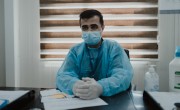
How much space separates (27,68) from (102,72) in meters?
0.98

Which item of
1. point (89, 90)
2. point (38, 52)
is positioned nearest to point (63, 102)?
point (89, 90)

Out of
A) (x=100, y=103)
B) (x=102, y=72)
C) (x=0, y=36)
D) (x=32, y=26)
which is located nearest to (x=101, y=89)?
(x=100, y=103)

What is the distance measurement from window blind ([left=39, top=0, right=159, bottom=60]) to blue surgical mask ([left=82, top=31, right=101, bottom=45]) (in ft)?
1.82

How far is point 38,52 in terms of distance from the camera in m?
2.09

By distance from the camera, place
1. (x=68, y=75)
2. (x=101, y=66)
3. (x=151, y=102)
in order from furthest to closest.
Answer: (x=101, y=66) → (x=68, y=75) → (x=151, y=102)

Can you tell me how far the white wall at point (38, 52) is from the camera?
196 centimetres

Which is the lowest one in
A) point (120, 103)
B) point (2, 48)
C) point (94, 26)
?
point (120, 103)

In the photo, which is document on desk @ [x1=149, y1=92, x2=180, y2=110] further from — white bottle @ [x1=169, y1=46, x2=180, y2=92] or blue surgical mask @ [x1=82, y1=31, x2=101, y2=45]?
blue surgical mask @ [x1=82, y1=31, x2=101, y2=45]

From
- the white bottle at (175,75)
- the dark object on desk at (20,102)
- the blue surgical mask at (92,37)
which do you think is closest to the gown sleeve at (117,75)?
the blue surgical mask at (92,37)

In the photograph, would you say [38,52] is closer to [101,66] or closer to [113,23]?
[113,23]

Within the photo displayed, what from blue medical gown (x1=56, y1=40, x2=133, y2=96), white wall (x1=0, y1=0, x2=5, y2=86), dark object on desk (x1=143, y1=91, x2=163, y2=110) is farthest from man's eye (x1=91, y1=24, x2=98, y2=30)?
white wall (x1=0, y1=0, x2=5, y2=86)

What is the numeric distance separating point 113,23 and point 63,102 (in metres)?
1.26

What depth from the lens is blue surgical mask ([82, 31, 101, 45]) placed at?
146 cm

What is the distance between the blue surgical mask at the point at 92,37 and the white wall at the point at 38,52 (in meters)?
0.68
